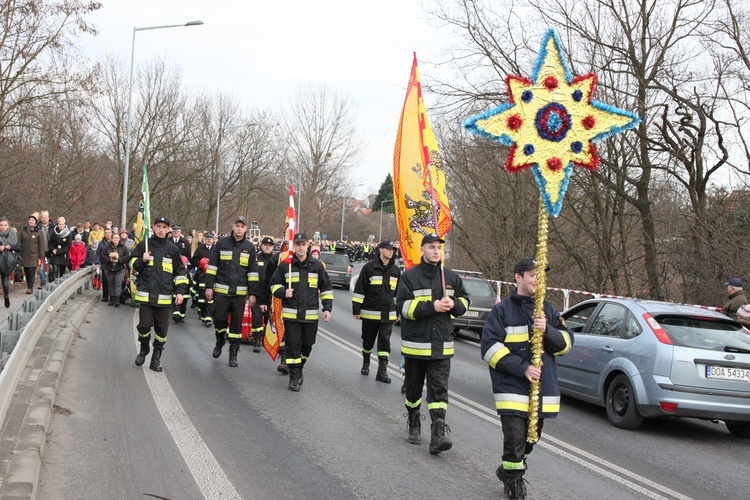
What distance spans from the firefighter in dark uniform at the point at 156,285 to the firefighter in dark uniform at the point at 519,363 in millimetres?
5450

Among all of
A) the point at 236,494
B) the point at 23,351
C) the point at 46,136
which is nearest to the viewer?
the point at 236,494

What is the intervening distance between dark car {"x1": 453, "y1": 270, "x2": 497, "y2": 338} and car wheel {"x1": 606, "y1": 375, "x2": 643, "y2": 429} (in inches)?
353

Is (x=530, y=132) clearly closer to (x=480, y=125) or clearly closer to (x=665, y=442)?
(x=480, y=125)

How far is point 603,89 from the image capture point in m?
20.5

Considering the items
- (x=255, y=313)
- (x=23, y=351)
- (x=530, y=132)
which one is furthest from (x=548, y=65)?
(x=255, y=313)

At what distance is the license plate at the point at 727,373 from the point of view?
7965 mm

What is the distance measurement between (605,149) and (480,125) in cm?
1605

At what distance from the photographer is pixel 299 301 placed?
31.7 feet

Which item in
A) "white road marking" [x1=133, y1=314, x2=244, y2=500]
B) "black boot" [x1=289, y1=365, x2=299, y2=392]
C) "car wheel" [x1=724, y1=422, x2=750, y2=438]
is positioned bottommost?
"car wheel" [x1=724, y1=422, x2=750, y2=438]

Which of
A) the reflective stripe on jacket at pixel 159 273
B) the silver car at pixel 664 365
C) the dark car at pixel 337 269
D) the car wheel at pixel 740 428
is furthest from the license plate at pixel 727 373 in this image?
the dark car at pixel 337 269

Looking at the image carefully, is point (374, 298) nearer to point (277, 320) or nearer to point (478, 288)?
point (277, 320)

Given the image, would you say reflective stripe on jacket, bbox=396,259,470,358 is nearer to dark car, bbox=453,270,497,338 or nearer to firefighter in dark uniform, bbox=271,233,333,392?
firefighter in dark uniform, bbox=271,233,333,392

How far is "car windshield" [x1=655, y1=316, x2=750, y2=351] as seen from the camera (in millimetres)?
8203

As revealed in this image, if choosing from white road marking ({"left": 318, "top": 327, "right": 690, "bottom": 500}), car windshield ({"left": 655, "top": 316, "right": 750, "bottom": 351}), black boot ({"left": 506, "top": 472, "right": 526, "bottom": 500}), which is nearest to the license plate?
car windshield ({"left": 655, "top": 316, "right": 750, "bottom": 351})
